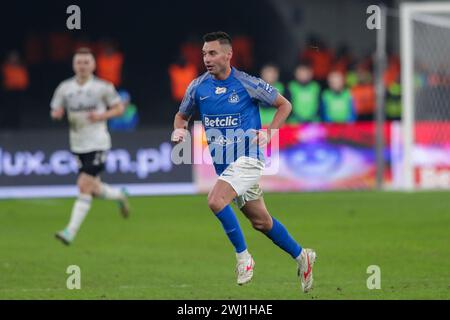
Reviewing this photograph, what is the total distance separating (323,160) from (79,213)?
27.4ft

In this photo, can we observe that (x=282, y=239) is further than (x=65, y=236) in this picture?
No

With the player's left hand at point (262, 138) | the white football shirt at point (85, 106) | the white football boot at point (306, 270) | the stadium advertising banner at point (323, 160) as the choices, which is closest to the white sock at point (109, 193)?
the white football shirt at point (85, 106)

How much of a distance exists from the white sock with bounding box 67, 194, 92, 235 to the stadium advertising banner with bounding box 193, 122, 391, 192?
711 centimetres

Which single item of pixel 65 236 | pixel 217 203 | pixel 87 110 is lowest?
pixel 65 236

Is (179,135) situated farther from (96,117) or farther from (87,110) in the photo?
(87,110)

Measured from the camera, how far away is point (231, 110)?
31.8 feet

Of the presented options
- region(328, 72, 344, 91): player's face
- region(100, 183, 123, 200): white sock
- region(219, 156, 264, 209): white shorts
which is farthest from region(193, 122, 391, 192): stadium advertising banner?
region(219, 156, 264, 209): white shorts

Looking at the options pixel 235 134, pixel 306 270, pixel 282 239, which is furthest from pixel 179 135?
pixel 306 270

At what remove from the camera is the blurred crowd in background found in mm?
23125

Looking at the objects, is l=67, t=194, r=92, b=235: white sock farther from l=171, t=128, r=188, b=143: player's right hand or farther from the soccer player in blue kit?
l=171, t=128, r=188, b=143: player's right hand

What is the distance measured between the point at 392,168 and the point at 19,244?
375 inches

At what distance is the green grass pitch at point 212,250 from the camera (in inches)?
400

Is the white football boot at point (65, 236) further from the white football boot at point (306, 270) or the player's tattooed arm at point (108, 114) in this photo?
A: the white football boot at point (306, 270)

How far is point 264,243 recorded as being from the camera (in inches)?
552
